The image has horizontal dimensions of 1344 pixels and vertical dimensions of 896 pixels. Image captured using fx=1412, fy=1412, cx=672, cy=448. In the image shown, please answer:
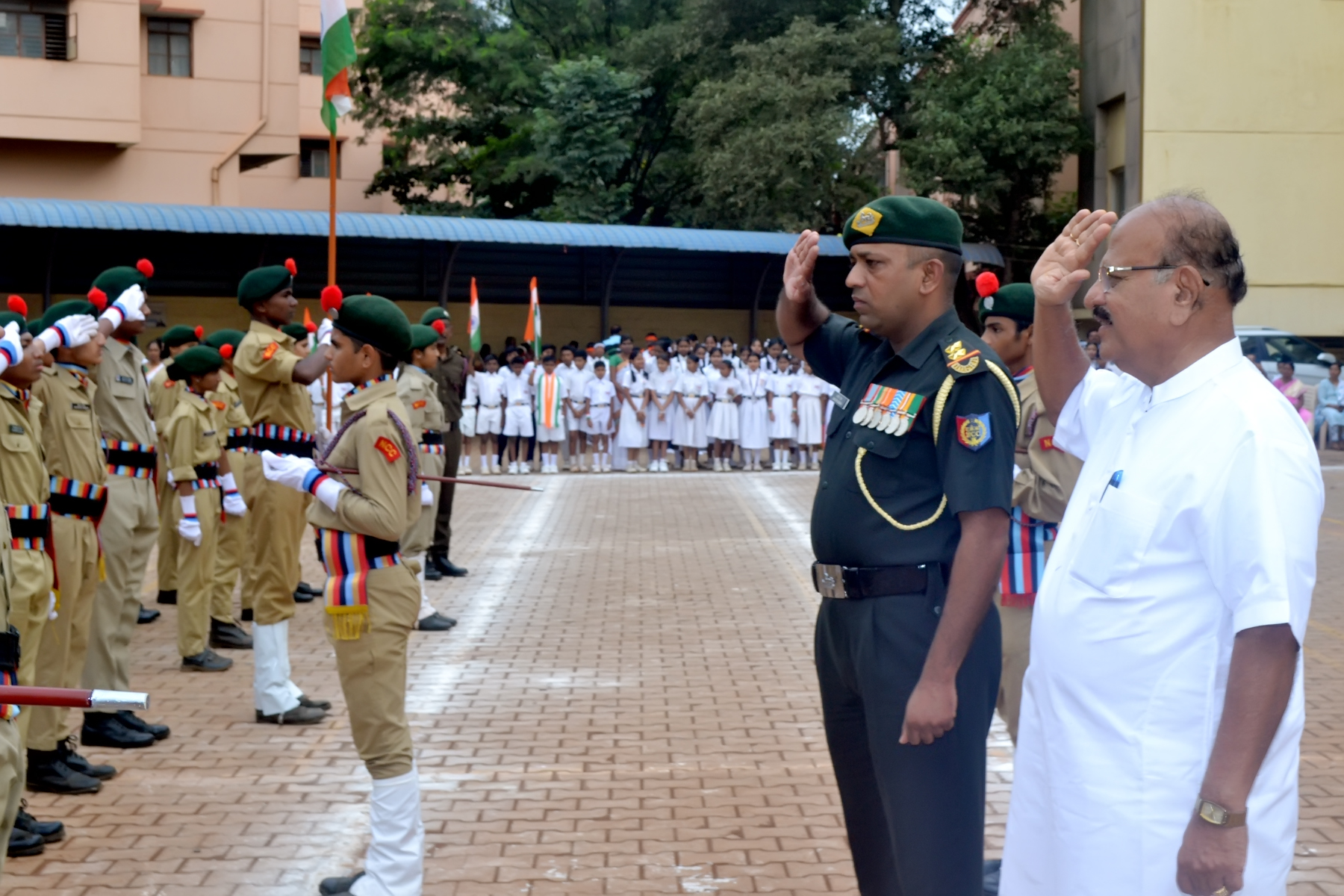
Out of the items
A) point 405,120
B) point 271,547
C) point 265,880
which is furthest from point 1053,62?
point 265,880

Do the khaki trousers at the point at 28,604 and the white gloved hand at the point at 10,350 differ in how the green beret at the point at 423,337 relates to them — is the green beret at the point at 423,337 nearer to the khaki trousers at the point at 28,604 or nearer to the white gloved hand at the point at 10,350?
the khaki trousers at the point at 28,604

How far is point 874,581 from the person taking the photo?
11.6ft

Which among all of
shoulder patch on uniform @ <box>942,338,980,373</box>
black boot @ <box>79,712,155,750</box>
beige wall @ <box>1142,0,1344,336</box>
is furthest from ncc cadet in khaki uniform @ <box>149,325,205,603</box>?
beige wall @ <box>1142,0,1344,336</box>

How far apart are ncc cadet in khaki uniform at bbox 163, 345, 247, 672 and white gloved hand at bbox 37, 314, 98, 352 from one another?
7.08 feet

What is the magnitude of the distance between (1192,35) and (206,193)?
22.5 m

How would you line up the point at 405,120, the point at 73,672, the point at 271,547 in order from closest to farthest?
the point at 73,672 → the point at 271,547 → the point at 405,120

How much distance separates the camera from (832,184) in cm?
3228

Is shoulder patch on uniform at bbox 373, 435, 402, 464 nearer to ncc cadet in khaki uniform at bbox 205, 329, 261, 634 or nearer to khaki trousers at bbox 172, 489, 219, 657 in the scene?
ncc cadet in khaki uniform at bbox 205, 329, 261, 634

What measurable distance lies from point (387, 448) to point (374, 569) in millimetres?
414

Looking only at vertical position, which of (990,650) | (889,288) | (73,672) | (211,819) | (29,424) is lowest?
(211,819)

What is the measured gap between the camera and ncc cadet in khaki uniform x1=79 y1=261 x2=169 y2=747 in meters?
6.76

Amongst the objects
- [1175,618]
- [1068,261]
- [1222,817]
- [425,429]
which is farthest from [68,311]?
[1222,817]

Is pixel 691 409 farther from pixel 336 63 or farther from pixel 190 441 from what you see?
pixel 190 441

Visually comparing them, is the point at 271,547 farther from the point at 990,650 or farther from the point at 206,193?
the point at 206,193
